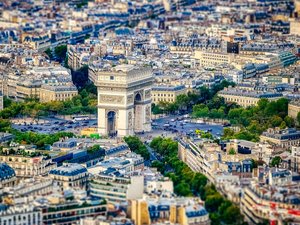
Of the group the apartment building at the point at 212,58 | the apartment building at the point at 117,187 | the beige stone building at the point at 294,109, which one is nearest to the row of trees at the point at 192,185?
the apartment building at the point at 117,187

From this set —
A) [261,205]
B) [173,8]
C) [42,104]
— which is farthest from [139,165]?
[173,8]

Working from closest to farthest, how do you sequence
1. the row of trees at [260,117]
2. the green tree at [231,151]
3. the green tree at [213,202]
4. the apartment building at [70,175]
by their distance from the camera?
the green tree at [213,202]
the apartment building at [70,175]
the green tree at [231,151]
the row of trees at [260,117]

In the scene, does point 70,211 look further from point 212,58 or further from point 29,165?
point 212,58

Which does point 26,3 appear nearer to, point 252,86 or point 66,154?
point 252,86

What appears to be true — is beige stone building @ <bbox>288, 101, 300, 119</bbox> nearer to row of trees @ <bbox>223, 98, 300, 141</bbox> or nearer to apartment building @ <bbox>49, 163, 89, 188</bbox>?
row of trees @ <bbox>223, 98, 300, 141</bbox>

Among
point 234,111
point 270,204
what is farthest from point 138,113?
point 270,204

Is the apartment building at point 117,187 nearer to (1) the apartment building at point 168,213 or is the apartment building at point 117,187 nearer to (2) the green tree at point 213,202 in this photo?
(2) the green tree at point 213,202
